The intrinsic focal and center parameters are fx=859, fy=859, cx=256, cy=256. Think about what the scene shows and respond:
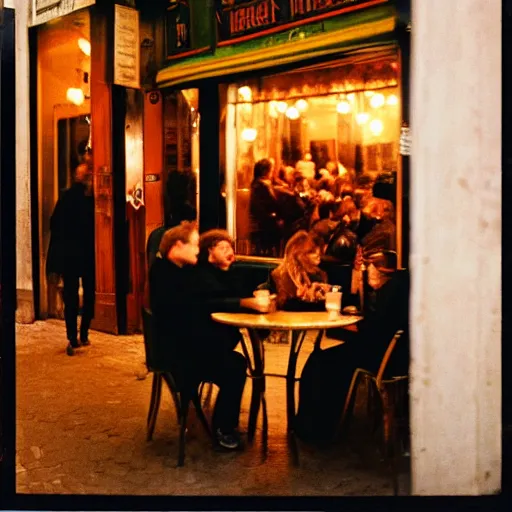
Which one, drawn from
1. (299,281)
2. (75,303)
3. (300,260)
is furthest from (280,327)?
(75,303)

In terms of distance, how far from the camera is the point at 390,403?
4.89m

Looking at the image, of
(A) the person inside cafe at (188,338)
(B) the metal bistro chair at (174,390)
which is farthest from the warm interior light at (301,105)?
(B) the metal bistro chair at (174,390)

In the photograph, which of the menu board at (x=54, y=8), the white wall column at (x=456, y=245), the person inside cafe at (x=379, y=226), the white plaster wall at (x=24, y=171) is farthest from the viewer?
the white plaster wall at (x=24, y=171)

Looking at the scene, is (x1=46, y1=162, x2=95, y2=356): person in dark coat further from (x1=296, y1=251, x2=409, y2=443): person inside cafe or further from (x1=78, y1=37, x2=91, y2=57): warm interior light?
(x1=296, y1=251, x2=409, y2=443): person inside cafe

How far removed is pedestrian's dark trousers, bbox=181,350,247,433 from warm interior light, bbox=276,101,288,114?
345 centimetres

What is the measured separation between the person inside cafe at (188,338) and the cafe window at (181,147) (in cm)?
71

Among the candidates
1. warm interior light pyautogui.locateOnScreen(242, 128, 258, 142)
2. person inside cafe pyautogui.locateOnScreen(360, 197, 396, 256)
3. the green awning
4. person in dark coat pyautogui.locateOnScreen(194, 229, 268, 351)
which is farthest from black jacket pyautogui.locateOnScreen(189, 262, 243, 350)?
warm interior light pyautogui.locateOnScreen(242, 128, 258, 142)

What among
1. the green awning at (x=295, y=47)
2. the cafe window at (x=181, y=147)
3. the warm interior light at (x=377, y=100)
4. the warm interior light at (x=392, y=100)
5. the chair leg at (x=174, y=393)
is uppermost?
the green awning at (x=295, y=47)

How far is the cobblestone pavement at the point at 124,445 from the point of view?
488cm

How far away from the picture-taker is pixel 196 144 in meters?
6.72

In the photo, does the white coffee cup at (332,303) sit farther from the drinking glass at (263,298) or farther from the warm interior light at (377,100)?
the warm interior light at (377,100)

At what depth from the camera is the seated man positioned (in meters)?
5.12

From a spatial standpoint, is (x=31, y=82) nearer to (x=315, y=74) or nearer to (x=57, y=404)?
(x=315, y=74)

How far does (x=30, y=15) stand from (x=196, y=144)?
161cm
